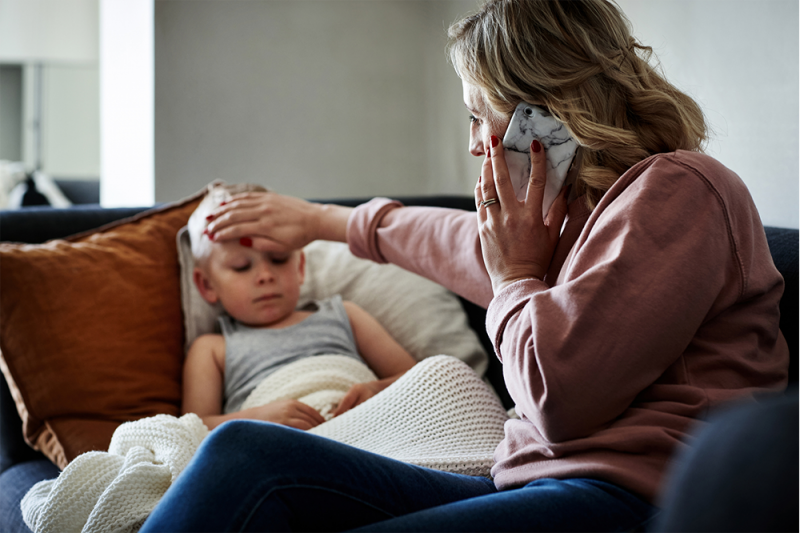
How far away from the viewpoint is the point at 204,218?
136cm

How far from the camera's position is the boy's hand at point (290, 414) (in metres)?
1.13

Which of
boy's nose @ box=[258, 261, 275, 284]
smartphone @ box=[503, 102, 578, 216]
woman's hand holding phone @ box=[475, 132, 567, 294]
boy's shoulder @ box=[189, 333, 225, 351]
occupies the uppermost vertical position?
smartphone @ box=[503, 102, 578, 216]

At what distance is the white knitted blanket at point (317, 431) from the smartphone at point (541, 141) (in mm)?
379

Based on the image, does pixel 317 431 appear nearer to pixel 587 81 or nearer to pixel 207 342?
pixel 207 342

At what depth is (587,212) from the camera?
848mm

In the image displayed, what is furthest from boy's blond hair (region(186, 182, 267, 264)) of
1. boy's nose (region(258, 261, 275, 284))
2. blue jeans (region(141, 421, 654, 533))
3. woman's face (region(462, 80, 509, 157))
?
blue jeans (region(141, 421, 654, 533))

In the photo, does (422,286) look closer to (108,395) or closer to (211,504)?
(108,395)

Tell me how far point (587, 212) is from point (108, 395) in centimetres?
90

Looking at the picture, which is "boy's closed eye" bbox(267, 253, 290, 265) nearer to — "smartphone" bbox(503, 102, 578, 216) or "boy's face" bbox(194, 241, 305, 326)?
"boy's face" bbox(194, 241, 305, 326)

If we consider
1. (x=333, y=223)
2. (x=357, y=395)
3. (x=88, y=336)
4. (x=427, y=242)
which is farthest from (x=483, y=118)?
(x=88, y=336)

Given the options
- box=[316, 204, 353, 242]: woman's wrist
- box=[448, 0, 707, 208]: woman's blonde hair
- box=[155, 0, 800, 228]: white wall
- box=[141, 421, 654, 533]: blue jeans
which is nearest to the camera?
box=[141, 421, 654, 533]: blue jeans

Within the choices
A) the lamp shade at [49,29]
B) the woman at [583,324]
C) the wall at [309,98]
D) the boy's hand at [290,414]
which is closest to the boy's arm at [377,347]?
the boy's hand at [290,414]

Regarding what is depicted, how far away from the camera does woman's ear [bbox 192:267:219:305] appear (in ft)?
4.51

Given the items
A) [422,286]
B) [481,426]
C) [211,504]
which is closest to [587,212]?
[481,426]
